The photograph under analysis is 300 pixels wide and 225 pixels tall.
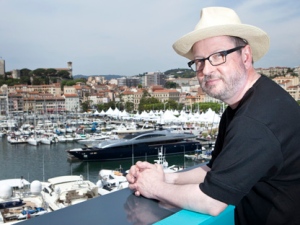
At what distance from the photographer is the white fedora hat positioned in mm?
1088

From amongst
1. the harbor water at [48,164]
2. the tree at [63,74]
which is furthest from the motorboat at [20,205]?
the tree at [63,74]

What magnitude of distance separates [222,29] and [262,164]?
46cm

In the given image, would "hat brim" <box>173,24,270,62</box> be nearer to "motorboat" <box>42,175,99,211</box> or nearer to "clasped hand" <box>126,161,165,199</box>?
"clasped hand" <box>126,161,165,199</box>

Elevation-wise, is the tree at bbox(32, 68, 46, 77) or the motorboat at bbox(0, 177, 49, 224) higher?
the tree at bbox(32, 68, 46, 77)

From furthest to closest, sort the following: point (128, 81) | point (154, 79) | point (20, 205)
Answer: point (128, 81) < point (154, 79) < point (20, 205)

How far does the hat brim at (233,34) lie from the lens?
1.09m

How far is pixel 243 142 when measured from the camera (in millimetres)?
863

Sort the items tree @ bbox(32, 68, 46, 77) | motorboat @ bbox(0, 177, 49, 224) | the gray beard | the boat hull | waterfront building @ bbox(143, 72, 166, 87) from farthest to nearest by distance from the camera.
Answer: waterfront building @ bbox(143, 72, 166, 87), tree @ bbox(32, 68, 46, 77), the boat hull, motorboat @ bbox(0, 177, 49, 224), the gray beard

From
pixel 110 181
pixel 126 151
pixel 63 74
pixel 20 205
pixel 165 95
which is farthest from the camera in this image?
pixel 63 74

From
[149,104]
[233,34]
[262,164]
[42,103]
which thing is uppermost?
[233,34]

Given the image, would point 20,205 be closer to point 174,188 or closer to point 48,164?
point 174,188

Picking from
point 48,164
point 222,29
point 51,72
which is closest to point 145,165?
point 222,29

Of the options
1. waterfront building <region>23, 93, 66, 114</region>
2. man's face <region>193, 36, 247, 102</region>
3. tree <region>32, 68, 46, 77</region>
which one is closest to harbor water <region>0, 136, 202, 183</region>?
man's face <region>193, 36, 247, 102</region>

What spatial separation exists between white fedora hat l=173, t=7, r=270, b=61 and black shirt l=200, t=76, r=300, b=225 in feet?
0.81
